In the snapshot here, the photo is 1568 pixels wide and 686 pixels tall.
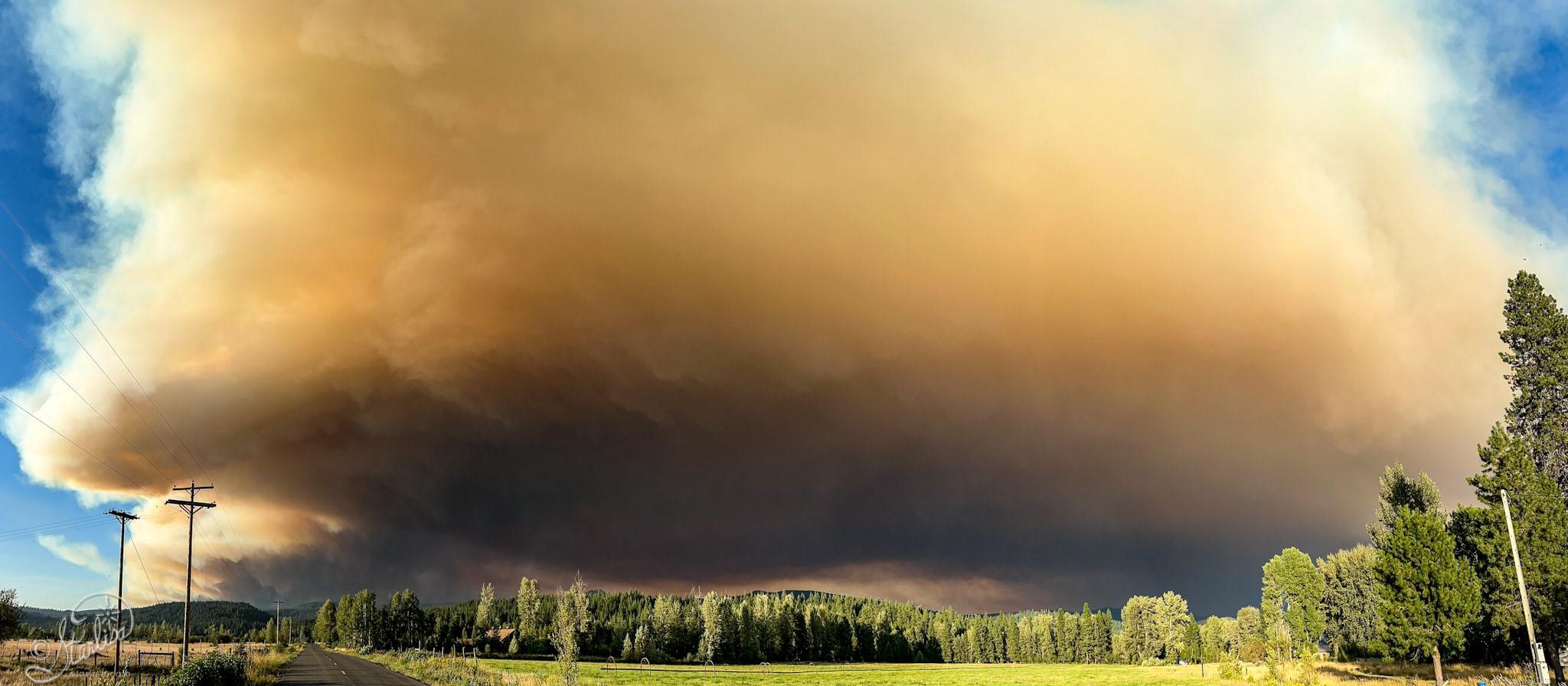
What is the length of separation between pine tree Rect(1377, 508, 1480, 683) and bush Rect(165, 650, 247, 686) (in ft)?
224

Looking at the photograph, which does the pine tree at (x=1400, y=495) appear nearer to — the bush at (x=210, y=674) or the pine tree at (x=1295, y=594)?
the pine tree at (x=1295, y=594)

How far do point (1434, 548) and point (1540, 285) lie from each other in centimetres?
2306

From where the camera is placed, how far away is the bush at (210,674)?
4228 cm

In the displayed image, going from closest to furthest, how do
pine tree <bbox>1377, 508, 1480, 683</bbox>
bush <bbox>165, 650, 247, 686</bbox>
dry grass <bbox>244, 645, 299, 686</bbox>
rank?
bush <bbox>165, 650, 247, 686</bbox> < pine tree <bbox>1377, 508, 1480, 683</bbox> < dry grass <bbox>244, 645, 299, 686</bbox>

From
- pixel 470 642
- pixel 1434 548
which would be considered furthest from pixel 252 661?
pixel 470 642

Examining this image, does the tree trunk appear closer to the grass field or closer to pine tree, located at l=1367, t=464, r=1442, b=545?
the grass field

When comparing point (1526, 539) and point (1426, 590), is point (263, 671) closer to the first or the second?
point (1426, 590)

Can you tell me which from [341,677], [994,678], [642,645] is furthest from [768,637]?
[341,677]

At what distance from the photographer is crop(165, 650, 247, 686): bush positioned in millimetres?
42281

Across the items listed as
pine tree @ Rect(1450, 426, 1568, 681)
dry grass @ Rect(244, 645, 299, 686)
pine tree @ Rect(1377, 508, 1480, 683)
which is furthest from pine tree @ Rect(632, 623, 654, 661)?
pine tree @ Rect(1450, 426, 1568, 681)

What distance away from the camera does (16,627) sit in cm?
5741

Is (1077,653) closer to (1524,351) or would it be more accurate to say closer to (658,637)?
(658,637)

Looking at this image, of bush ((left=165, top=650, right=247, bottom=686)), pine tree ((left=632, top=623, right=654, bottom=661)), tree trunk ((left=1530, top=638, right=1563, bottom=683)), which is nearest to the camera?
bush ((left=165, top=650, right=247, bottom=686))

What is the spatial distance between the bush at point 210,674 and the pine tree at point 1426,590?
68273 mm
